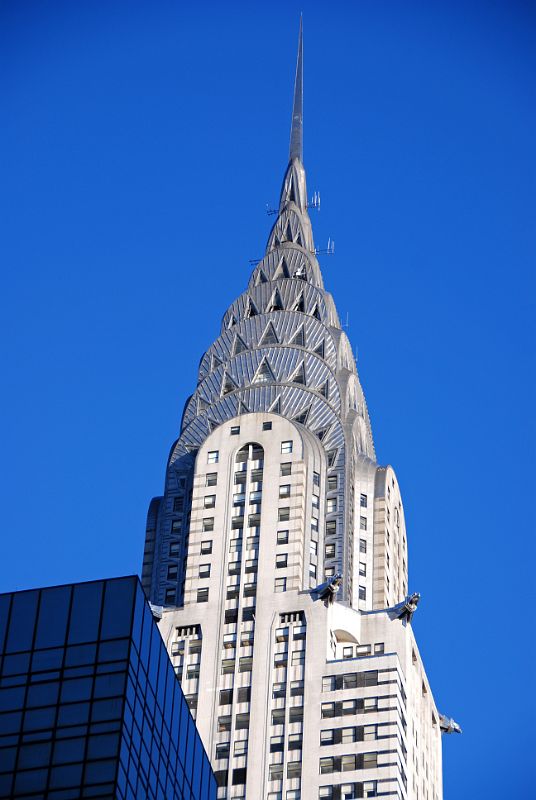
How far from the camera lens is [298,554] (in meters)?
185

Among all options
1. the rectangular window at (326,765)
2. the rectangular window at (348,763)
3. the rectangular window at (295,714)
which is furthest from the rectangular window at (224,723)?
the rectangular window at (348,763)

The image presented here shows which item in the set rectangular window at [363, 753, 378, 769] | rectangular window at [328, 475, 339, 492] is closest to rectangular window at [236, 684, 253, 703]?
rectangular window at [363, 753, 378, 769]

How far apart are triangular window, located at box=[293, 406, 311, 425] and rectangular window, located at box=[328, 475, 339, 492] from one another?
20.3ft

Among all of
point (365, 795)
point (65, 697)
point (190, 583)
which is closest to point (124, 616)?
point (65, 697)

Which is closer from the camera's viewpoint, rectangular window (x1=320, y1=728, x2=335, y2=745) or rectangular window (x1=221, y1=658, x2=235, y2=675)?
rectangular window (x1=320, y1=728, x2=335, y2=745)

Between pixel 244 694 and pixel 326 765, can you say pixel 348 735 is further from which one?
pixel 244 694

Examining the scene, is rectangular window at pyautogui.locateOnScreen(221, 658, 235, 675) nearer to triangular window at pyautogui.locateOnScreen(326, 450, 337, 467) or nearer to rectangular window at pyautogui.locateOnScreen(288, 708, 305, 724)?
rectangular window at pyautogui.locateOnScreen(288, 708, 305, 724)

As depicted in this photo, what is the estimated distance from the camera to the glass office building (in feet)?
312

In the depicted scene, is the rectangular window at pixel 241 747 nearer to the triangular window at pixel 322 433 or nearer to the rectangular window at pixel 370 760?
the rectangular window at pixel 370 760

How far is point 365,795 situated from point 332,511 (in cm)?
3435

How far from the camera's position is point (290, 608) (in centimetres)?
18038

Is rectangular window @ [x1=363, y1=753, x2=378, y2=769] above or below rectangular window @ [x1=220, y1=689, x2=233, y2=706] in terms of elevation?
below

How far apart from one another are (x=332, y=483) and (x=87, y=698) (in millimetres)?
98487

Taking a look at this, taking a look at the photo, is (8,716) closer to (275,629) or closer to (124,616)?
(124,616)
